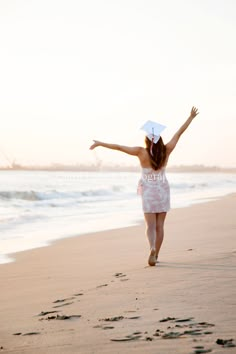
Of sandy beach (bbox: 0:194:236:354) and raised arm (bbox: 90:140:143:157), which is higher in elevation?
raised arm (bbox: 90:140:143:157)

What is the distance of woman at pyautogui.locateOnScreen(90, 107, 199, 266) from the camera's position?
713 centimetres

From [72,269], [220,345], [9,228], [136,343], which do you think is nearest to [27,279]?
[72,269]

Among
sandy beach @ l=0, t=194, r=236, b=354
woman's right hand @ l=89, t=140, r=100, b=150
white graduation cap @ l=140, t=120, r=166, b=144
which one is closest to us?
sandy beach @ l=0, t=194, r=236, b=354

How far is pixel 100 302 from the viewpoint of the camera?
5.04 m

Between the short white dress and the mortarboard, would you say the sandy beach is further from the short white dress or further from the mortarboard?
the mortarboard

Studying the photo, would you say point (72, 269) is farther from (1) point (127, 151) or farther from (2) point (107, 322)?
(2) point (107, 322)

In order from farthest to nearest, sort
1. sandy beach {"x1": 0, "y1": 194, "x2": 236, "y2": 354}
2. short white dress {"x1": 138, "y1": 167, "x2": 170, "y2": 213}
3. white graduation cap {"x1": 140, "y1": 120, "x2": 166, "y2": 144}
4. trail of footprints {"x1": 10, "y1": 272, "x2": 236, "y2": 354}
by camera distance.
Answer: short white dress {"x1": 138, "y1": 167, "x2": 170, "y2": 213}, white graduation cap {"x1": 140, "y1": 120, "x2": 166, "y2": 144}, sandy beach {"x1": 0, "y1": 194, "x2": 236, "y2": 354}, trail of footprints {"x1": 10, "y1": 272, "x2": 236, "y2": 354}

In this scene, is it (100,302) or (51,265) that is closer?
(100,302)

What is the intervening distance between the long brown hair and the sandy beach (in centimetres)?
121

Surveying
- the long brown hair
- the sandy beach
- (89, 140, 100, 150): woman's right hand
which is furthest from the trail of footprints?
the long brown hair

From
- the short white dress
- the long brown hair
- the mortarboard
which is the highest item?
the mortarboard

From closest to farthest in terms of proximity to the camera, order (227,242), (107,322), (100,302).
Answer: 1. (107,322)
2. (100,302)
3. (227,242)

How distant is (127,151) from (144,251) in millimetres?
2275

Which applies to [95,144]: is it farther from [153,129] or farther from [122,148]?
[153,129]
